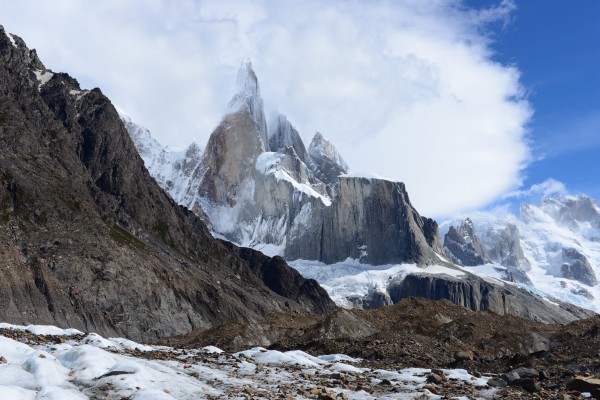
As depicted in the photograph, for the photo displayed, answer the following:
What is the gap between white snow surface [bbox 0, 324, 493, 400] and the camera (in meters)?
22.4

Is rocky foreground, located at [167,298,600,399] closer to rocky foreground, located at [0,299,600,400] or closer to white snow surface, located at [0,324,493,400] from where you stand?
rocky foreground, located at [0,299,600,400]

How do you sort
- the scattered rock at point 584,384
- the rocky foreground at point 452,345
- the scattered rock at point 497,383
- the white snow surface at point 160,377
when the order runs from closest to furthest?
the white snow surface at point 160,377 < the scattered rock at point 584,384 < the scattered rock at point 497,383 < the rocky foreground at point 452,345

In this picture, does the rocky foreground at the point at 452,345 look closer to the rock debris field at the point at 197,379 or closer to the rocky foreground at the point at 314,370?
the rocky foreground at the point at 314,370

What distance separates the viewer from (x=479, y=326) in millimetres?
73812

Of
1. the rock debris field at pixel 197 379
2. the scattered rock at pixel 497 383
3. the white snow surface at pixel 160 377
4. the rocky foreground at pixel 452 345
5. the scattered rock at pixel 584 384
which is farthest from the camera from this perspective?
the rocky foreground at pixel 452 345

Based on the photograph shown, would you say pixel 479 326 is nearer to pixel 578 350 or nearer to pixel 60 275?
pixel 578 350

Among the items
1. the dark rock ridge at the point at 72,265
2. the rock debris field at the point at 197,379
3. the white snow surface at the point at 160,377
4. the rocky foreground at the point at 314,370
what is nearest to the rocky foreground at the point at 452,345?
the rocky foreground at the point at 314,370

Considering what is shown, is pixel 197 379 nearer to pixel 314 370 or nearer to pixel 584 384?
pixel 314 370

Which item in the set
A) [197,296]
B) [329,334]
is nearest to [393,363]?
[329,334]

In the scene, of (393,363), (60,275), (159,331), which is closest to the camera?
(393,363)

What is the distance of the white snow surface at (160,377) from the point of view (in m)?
22.4

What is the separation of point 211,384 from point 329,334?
43569 millimetres

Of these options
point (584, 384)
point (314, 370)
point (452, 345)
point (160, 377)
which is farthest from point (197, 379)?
point (452, 345)

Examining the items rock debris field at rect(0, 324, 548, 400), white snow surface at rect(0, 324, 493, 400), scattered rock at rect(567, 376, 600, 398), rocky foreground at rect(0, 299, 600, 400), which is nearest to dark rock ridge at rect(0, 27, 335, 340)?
rocky foreground at rect(0, 299, 600, 400)
